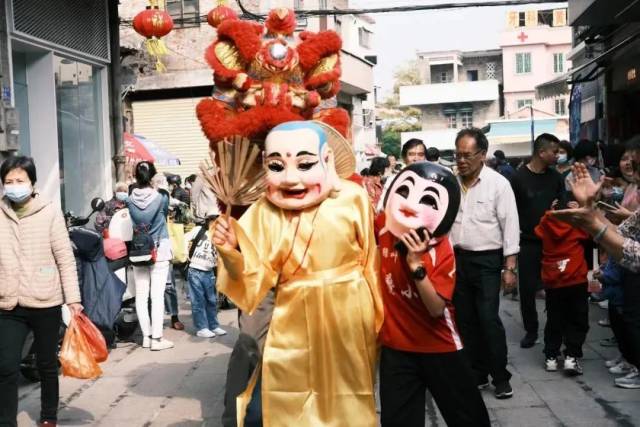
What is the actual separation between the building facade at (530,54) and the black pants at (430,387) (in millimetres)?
54663

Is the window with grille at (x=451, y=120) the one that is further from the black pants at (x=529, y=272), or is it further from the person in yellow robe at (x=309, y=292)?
the person in yellow robe at (x=309, y=292)

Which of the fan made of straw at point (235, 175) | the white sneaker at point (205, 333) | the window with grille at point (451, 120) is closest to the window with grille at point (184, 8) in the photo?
the white sneaker at point (205, 333)

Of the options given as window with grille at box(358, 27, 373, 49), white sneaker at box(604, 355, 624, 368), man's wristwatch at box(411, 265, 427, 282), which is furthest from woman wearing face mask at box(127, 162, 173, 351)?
window with grille at box(358, 27, 373, 49)

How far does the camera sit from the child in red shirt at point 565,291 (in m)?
6.66

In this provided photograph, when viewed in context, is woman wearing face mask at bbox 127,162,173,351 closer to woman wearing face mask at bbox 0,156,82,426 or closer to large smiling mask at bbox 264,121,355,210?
woman wearing face mask at bbox 0,156,82,426

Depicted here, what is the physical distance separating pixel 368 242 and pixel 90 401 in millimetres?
3245

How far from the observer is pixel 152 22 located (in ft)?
34.2

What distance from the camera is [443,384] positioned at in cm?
395

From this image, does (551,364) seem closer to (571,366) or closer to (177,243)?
(571,366)

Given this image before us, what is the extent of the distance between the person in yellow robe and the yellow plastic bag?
214 inches

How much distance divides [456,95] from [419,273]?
54.3 metres

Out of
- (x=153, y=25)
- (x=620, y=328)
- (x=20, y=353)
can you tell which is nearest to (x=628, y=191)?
(x=620, y=328)

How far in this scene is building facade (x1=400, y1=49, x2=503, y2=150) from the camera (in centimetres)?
5600

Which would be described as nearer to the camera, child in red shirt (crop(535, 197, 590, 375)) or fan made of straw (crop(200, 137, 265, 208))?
fan made of straw (crop(200, 137, 265, 208))
